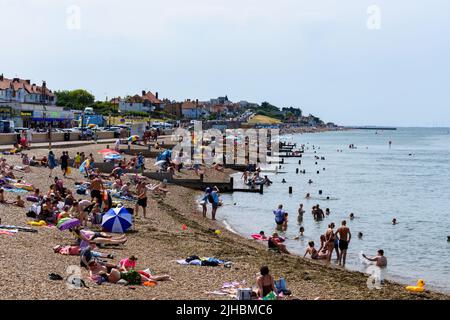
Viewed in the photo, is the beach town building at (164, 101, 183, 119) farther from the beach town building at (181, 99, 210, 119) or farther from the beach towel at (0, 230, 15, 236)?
the beach towel at (0, 230, 15, 236)

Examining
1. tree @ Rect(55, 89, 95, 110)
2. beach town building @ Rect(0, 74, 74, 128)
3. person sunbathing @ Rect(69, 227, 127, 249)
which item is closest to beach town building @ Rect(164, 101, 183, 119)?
tree @ Rect(55, 89, 95, 110)

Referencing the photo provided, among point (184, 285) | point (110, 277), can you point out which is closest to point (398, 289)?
point (184, 285)

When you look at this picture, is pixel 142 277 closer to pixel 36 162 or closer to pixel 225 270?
pixel 225 270

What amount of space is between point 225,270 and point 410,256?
9685mm

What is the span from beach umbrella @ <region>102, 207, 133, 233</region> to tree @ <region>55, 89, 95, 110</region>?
298 feet

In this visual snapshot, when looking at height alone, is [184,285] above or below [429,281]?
above

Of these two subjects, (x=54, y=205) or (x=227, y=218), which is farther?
(x=227, y=218)

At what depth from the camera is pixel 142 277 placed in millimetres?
12445

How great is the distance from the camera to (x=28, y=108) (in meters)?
63.1

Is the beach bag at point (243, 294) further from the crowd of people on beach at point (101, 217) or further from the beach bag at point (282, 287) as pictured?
the beach bag at point (282, 287)

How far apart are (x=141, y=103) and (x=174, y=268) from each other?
421 feet

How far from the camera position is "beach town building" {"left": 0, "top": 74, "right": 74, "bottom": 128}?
59.3m

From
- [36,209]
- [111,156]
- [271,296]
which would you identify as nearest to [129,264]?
[271,296]

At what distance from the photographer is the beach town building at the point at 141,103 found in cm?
13675
